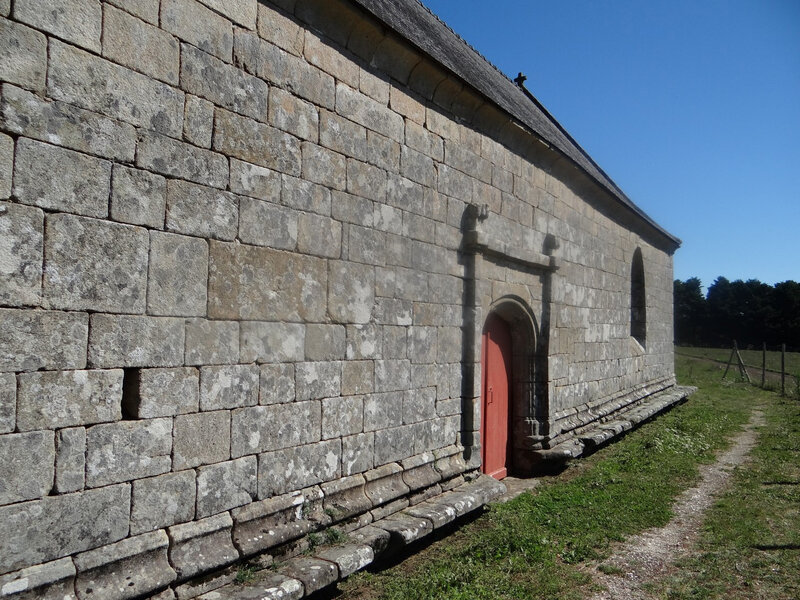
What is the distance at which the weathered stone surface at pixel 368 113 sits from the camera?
4578 mm

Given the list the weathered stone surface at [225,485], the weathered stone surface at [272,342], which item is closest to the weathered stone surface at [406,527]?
the weathered stone surface at [225,485]

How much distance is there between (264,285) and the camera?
3.91 meters

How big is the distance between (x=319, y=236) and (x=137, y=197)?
137 cm

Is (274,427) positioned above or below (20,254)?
below

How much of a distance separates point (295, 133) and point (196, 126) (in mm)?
793

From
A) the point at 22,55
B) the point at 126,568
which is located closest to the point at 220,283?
the point at 22,55

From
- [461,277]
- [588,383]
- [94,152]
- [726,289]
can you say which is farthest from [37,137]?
[726,289]

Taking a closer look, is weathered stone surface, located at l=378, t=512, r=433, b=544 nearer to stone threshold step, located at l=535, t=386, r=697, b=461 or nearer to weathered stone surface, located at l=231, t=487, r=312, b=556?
weathered stone surface, located at l=231, t=487, r=312, b=556

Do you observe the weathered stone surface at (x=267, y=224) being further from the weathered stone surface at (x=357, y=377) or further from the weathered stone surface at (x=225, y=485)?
the weathered stone surface at (x=225, y=485)

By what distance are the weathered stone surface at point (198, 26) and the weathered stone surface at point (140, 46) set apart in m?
0.09

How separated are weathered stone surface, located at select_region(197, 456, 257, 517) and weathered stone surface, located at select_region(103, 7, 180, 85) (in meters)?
2.21

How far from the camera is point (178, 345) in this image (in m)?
3.40

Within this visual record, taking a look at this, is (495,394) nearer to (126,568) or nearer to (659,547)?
(659,547)

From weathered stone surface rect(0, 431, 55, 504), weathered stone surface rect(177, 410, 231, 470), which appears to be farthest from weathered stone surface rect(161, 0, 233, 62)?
weathered stone surface rect(0, 431, 55, 504)
